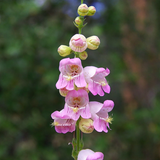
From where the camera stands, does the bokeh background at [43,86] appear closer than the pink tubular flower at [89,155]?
No

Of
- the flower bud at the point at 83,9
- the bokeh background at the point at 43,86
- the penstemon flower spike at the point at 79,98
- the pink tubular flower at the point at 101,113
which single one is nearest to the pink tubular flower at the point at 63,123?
the penstemon flower spike at the point at 79,98

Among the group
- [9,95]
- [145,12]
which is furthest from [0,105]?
[145,12]

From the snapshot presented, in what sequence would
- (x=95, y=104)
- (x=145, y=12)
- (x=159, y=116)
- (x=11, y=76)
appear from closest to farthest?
(x=95, y=104) → (x=11, y=76) → (x=159, y=116) → (x=145, y=12)

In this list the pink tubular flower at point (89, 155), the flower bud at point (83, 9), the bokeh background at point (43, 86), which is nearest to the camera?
the pink tubular flower at point (89, 155)

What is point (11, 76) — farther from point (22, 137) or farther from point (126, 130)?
point (126, 130)

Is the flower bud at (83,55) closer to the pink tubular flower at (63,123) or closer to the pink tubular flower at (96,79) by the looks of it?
the pink tubular flower at (96,79)

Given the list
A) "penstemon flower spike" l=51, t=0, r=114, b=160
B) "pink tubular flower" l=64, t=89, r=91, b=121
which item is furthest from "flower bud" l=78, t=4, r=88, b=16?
"pink tubular flower" l=64, t=89, r=91, b=121

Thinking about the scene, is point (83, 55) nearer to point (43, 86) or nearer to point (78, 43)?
point (78, 43)

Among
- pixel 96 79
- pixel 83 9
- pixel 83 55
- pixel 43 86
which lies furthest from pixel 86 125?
pixel 43 86
